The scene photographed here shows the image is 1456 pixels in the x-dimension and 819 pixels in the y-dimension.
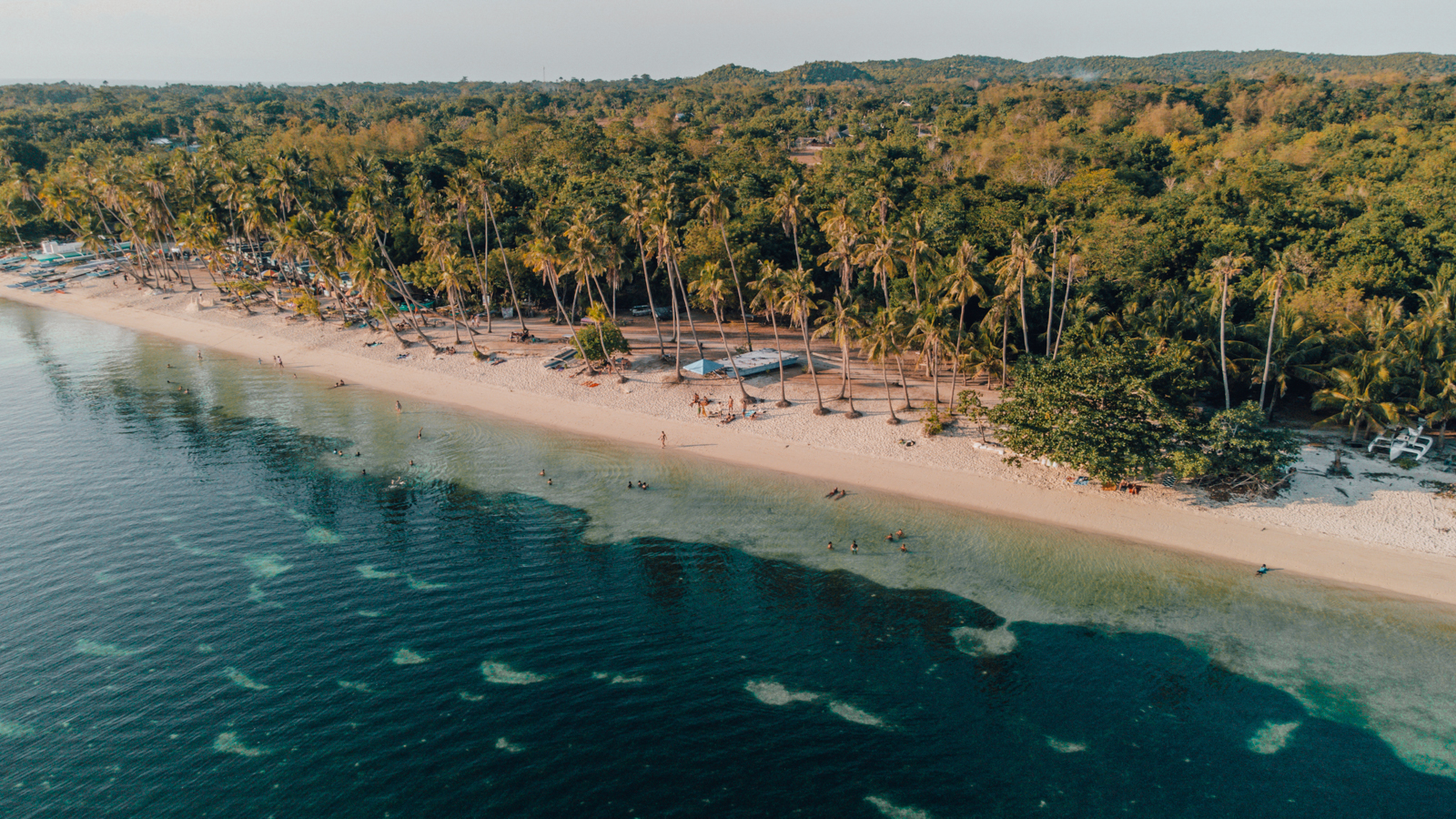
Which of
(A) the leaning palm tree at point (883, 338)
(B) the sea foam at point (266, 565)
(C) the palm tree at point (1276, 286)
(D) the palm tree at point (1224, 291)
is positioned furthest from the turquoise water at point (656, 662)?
(C) the palm tree at point (1276, 286)

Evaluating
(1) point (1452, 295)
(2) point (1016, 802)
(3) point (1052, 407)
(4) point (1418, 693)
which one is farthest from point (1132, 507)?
(1) point (1452, 295)

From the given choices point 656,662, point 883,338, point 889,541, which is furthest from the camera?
point 883,338

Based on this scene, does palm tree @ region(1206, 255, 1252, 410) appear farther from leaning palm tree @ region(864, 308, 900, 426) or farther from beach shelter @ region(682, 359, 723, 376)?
beach shelter @ region(682, 359, 723, 376)

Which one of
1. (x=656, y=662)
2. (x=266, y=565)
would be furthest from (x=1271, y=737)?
(x=266, y=565)

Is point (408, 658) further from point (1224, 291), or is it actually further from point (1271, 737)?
point (1224, 291)

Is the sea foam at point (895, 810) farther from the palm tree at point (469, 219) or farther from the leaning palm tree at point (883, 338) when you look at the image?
the palm tree at point (469, 219)

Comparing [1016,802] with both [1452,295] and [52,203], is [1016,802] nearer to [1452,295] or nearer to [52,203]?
[1452,295]
